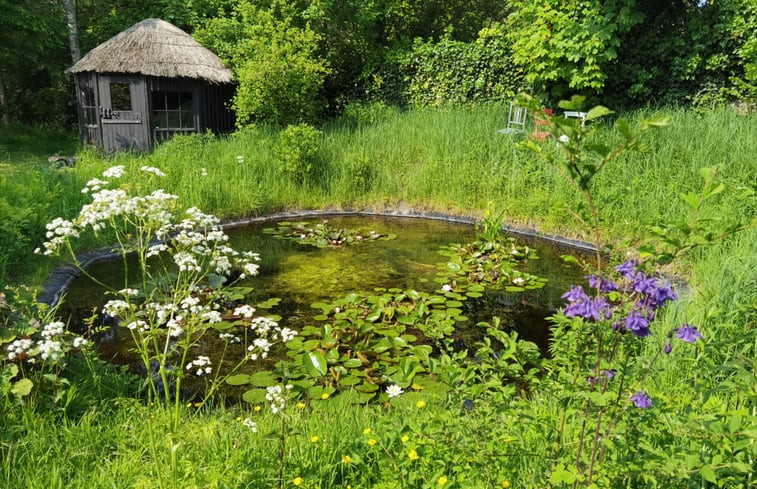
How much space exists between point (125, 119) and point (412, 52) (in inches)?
275

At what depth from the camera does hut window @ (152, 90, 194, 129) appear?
12.1 m

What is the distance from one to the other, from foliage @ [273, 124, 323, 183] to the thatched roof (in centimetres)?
435

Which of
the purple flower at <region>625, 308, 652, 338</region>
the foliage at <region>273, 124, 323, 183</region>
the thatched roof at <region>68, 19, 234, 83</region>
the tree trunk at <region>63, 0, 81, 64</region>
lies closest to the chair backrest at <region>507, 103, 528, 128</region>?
the foliage at <region>273, 124, 323, 183</region>

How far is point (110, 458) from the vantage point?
2426 millimetres

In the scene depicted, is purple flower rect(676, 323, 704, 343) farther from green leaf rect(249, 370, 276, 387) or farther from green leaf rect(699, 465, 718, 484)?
green leaf rect(249, 370, 276, 387)

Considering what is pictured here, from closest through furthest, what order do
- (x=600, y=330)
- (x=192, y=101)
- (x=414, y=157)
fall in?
1. (x=600, y=330)
2. (x=414, y=157)
3. (x=192, y=101)

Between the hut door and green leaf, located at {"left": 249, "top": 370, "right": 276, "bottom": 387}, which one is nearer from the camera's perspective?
green leaf, located at {"left": 249, "top": 370, "right": 276, "bottom": 387}

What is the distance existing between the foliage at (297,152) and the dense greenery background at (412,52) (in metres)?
2.42

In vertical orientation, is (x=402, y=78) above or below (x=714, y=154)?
above

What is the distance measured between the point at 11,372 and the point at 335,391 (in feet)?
5.90

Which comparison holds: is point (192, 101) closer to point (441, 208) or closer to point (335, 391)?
point (441, 208)

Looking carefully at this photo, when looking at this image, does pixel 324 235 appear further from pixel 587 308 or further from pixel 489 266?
pixel 587 308

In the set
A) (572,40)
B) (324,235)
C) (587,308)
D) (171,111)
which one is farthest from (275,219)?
(587,308)

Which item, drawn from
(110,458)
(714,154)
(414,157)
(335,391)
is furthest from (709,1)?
(110,458)
